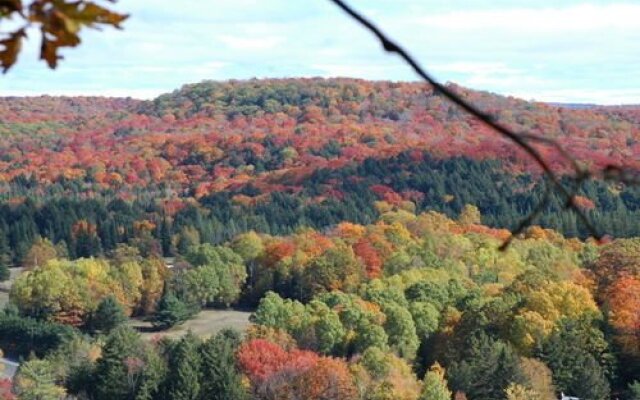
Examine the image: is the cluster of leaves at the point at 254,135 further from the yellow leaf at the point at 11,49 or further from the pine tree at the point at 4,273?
the yellow leaf at the point at 11,49

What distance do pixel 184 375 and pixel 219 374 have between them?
3.32ft

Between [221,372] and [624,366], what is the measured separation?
40.9ft

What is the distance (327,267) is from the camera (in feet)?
168

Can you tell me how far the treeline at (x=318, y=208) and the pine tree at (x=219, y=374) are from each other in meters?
35.3

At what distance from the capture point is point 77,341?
38.3 m

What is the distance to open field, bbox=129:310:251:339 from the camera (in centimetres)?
4783

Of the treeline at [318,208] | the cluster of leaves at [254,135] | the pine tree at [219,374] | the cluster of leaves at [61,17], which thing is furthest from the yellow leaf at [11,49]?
the cluster of leaves at [254,135]

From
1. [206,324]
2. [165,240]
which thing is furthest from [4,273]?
[206,324]

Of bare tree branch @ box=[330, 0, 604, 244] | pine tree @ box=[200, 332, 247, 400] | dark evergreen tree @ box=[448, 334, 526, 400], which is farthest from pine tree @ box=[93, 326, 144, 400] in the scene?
bare tree branch @ box=[330, 0, 604, 244]

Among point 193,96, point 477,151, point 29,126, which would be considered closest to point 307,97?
point 193,96

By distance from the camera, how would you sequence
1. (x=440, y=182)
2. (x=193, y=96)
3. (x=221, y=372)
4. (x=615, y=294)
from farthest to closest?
(x=193, y=96)
(x=440, y=182)
(x=615, y=294)
(x=221, y=372)

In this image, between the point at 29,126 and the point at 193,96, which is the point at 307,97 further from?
the point at 29,126

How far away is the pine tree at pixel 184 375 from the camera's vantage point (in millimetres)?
31328

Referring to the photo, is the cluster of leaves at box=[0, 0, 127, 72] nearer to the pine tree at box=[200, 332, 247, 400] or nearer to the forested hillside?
the pine tree at box=[200, 332, 247, 400]
